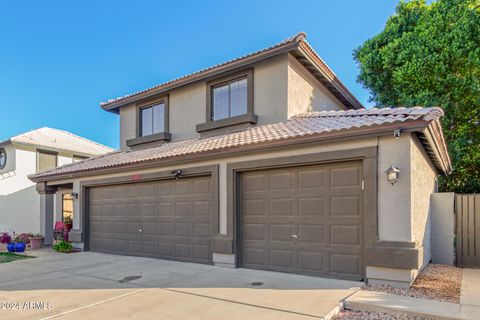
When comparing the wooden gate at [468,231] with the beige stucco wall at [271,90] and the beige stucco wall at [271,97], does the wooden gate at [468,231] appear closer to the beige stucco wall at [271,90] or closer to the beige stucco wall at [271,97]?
the beige stucco wall at [271,97]

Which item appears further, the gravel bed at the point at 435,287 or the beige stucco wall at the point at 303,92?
the beige stucco wall at the point at 303,92

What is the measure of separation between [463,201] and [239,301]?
7.21 m

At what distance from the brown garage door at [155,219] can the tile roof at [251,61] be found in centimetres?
407

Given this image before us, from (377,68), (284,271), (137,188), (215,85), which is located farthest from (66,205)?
(377,68)

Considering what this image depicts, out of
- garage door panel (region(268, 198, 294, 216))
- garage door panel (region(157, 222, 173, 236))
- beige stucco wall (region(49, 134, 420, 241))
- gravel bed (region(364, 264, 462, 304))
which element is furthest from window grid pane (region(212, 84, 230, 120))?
gravel bed (region(364, 264, 462, 304))

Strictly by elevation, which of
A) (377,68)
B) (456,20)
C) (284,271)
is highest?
(456,20)

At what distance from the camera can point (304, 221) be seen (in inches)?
293

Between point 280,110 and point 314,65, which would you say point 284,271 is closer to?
point 280,110

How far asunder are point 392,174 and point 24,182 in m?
20.2

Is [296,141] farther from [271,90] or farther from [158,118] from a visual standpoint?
[158,118]

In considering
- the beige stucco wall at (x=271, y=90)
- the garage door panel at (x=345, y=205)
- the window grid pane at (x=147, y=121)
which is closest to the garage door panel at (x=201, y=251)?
the garage door panel at (x=345, y=205)

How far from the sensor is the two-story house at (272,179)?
21.0 feet

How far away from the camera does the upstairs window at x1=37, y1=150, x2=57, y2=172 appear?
19.6m

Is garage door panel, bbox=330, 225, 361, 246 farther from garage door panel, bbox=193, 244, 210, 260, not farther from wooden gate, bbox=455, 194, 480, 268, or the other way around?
wooden gate, bbox=455, 194, 480, 268
